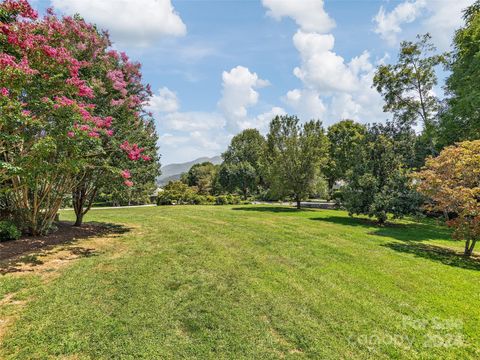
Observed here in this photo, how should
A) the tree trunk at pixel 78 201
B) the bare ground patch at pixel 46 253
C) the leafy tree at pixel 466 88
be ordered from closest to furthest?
1. the bare ground patch at pixel 46 253
2. the tree trunk at pixel 78 201
3. the leafy tree at pixel 466 88

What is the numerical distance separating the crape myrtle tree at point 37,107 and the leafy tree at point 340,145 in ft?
105

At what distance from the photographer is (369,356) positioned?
387cm

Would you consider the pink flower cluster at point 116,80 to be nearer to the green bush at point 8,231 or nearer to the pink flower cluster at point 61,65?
the pink flower cluster at point 61,65

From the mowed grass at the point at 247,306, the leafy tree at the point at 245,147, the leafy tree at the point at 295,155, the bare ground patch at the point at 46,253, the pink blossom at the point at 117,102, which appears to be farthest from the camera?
the leafy tree at the point at 245,147

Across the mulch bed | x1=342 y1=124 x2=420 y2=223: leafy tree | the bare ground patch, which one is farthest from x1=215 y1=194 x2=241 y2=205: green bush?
the bare ground patch

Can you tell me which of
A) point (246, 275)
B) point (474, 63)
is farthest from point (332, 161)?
point (246, 275)

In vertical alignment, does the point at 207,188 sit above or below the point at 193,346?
above

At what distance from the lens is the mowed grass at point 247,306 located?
12.9 ft

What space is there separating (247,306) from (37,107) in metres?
7.52

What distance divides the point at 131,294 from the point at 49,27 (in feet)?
27.0

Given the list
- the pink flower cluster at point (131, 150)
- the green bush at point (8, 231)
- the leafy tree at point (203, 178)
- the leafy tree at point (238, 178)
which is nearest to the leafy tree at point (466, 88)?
the pink flower cluster at point (131, 150)

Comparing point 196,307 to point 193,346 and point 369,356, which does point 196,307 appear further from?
point 369,356

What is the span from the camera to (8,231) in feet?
27.9

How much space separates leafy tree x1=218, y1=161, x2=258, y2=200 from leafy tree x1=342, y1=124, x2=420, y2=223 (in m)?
28.5
